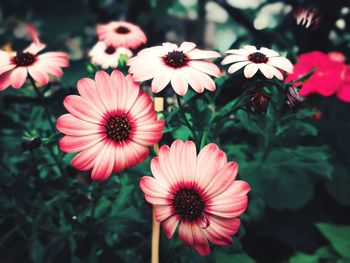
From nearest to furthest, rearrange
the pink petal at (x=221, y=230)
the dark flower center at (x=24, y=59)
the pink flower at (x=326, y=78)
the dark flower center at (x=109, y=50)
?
the pink petal at (x=221, y=230), the dark flower center at (x=24, y=59), the dark flower center at (x=109, y=50), the pink flower at (x=326, y=78)

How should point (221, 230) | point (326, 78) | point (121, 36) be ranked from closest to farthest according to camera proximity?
1. point (221, 230)
2. point (121, 36)
3. point (326, 78)

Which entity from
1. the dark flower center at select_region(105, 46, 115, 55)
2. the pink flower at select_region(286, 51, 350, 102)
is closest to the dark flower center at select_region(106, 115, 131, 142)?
the dark flower center at select_region(105, 46, 115, 55)

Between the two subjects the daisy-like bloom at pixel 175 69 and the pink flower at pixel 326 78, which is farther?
the pink flower at pixel 326 78

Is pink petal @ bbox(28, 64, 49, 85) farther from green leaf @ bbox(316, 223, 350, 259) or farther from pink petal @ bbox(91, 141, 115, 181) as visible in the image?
green leaf @ bbox(316, 223, 350, 259)

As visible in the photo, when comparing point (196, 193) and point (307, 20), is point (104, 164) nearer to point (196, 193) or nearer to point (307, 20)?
point (196, 193)

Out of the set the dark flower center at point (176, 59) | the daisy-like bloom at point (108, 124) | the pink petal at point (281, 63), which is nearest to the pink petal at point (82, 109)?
the daisy-like bloom at point (108, 124)

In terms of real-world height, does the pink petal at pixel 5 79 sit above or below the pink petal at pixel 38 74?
below

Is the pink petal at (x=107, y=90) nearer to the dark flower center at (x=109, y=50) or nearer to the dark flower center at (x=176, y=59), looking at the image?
the dark flower center at (x=176, y=59)

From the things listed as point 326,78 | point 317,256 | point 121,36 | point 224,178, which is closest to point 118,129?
point 224,178
